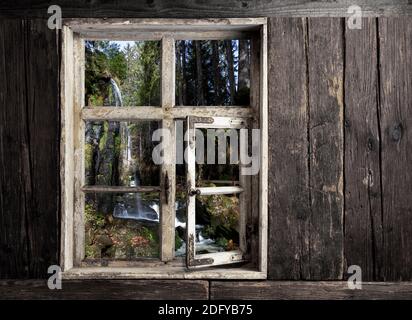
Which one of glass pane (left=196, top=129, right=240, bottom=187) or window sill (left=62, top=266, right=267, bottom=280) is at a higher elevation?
glass pane (left=196, top=129, right=240, bottom=187)

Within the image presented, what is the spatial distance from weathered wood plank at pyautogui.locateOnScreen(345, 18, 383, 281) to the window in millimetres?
502

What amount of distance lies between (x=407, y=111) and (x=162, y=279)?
1.78 m

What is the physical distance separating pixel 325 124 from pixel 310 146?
16 centimetres

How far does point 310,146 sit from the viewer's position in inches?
87.8

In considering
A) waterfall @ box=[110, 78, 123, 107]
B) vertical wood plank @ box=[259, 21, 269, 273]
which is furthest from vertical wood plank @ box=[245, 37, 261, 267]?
waterfall @ box=[110, 78, 123, 107]

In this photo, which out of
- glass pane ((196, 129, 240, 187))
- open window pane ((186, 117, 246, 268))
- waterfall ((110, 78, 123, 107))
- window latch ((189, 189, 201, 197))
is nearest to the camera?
window latch ((189, 189, 201, 197))

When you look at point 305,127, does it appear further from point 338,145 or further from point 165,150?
point 165,150

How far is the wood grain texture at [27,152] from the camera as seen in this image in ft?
A: 7.29

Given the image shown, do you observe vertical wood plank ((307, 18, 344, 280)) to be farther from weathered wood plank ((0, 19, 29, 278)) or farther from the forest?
weathered wood plank ((0, 19, 29, 278))

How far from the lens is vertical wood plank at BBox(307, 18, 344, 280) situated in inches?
87.5

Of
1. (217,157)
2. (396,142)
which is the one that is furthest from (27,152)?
(396,142)

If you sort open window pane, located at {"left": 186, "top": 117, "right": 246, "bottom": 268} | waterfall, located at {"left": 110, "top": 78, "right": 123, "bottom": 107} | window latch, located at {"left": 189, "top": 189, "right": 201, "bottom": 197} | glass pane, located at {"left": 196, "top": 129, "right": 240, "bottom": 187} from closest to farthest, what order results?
window latch, located at {"left": 189, "top": 189, "right": 201, "bottom": 197} → open window pane, located at {"left": 186, "top": 117, "right": 246, "bottom": 268} → glass pane, located at {"left": 196, "top": 129, "right": 240, "bottom": 187} → waterfall, located at {"left": 110, "top": 78, "right": 123, "bottom": 107}

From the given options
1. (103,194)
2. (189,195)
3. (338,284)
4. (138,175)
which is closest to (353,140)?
(338,284)
